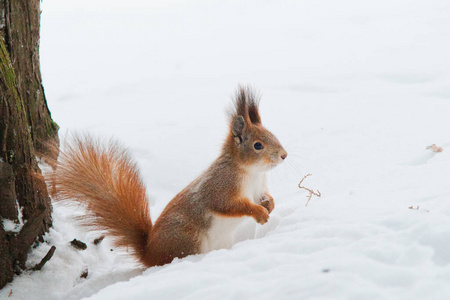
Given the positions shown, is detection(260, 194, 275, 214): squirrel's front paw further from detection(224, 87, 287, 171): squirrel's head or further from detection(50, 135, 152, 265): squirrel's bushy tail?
detection(50, 135, 152, 265): squirrel's bushy tail

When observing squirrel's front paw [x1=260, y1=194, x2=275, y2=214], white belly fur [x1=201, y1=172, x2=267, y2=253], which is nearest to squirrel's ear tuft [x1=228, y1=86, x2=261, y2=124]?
white belly fur [x1=201, y1=172, x2=267, y2=253]

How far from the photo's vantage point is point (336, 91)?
188 inches

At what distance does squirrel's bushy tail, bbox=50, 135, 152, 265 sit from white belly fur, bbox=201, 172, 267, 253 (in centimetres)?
33

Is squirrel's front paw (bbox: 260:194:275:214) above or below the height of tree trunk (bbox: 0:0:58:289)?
below

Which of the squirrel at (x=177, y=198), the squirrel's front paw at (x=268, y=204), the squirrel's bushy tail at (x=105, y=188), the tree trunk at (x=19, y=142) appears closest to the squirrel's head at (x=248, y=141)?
the squirrel at (x=177, y=198)

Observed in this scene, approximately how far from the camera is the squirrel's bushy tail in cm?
237

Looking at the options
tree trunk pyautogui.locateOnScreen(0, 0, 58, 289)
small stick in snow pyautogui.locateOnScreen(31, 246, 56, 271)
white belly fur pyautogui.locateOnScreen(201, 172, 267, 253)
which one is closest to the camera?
tree trunk pyautogui.locateOnScreen(0, 0, 58, 289)

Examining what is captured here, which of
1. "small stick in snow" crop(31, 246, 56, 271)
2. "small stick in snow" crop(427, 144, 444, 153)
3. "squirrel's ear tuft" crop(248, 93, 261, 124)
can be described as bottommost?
"small stick in snow" crop(31, 246, 56, 271)

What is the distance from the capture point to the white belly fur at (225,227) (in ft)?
8.13

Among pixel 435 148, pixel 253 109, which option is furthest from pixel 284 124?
pixel 253 109

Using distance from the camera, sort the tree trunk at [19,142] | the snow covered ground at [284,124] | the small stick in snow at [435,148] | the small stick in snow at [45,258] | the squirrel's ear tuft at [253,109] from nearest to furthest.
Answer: the snow covered ground at [284,124] → the tree trunk at [19,142] → the small stick in snow at [45,258] → the squirrel's ear tuft at [253,109] → the small stick in snow at [435,148]

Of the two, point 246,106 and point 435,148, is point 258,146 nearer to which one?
point 246,106

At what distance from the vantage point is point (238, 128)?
2.55 metres

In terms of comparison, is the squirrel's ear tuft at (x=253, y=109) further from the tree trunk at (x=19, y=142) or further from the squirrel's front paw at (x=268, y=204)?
the tree trunk at (x=19, y=142)
